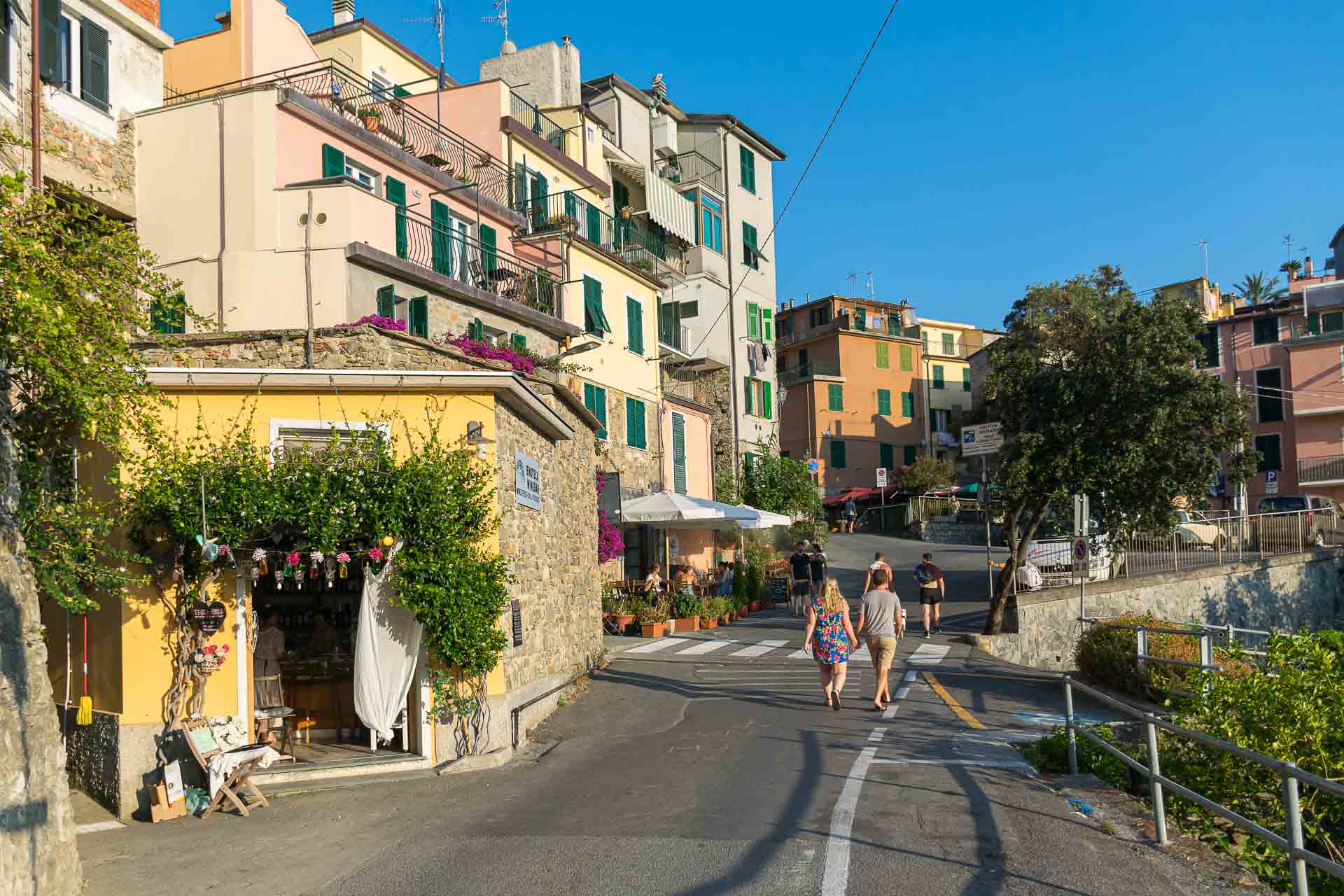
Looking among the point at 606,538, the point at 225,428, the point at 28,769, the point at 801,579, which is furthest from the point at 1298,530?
the point at 28,769

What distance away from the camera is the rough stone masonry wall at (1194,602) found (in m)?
23.8

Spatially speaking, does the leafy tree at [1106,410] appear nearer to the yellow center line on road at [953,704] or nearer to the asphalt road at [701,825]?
the yellow center line on road at [953,704]

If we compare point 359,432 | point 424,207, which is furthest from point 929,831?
point 424,207

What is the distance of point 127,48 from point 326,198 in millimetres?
5216

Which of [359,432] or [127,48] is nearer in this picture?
[359,432]

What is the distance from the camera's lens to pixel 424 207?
23.7 metres

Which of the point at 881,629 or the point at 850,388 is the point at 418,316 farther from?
the point at 850,388

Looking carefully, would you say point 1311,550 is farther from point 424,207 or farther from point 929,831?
point 929,831

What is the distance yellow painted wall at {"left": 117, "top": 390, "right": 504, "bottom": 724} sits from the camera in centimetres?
1127

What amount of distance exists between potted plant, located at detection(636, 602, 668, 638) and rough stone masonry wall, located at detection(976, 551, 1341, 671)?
21.1 ft

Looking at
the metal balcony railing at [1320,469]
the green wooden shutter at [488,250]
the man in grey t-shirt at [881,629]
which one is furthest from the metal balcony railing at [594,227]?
the metal balcony railing at [1320,469]

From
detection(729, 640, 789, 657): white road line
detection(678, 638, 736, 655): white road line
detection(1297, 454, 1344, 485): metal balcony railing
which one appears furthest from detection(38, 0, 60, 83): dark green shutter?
detection(1297, 454, 1344, 485): metal balcony railing

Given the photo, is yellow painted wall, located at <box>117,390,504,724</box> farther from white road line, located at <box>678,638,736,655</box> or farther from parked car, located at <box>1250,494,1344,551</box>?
parked car, located at <box>1250,494,1344,551</box>

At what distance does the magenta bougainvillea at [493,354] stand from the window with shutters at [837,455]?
41.4 m
